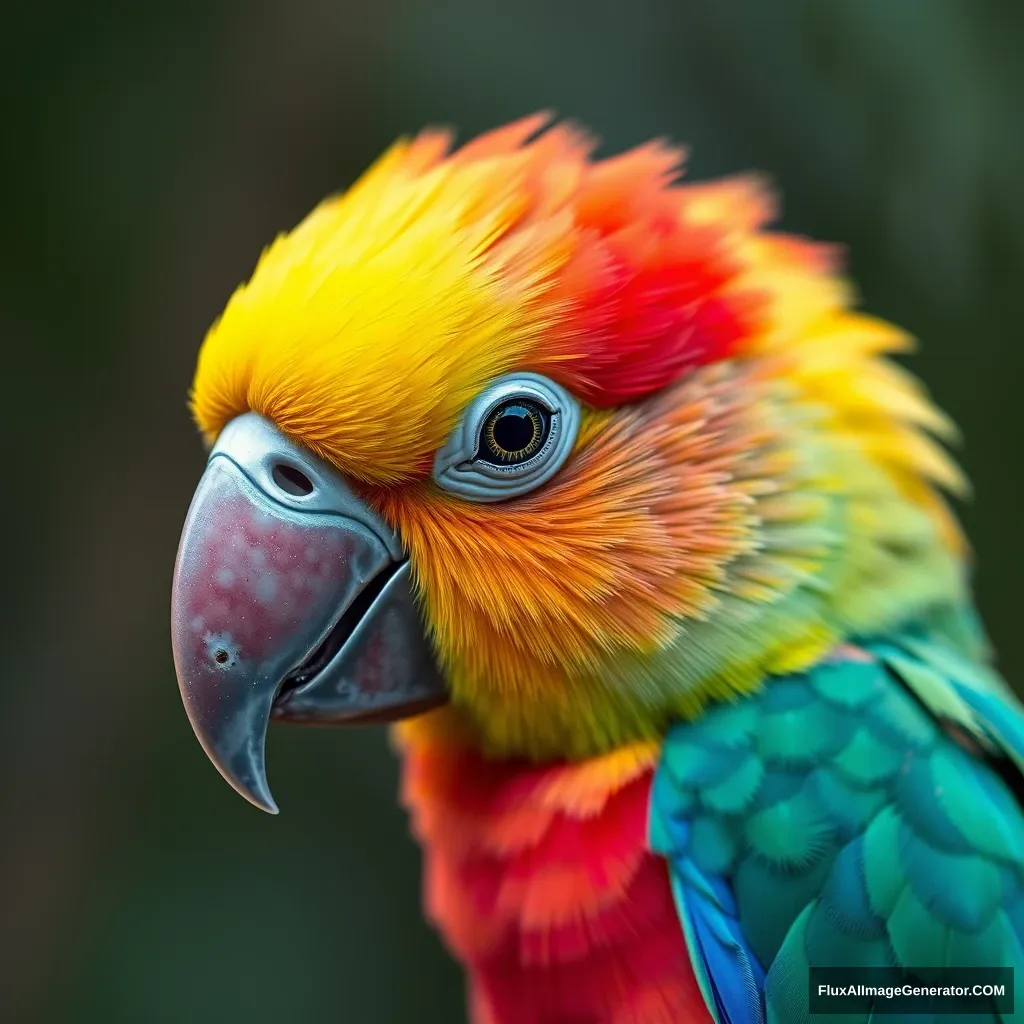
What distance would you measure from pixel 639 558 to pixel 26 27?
2.13m

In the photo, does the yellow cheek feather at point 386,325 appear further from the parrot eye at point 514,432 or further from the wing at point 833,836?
the wing at point 833,836

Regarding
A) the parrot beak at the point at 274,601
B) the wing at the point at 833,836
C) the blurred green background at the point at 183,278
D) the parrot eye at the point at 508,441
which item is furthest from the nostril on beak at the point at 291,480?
the blurred green background at the point at 183,278

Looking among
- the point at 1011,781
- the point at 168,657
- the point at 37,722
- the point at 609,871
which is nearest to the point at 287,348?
the point at 609,871

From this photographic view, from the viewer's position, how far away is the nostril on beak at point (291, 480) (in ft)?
3.79

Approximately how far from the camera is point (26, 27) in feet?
7.84

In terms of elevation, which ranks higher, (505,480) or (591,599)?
(505,480)

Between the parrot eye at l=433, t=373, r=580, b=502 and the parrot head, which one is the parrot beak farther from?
the parrot eye at l=433, t=373, r=580, b=502

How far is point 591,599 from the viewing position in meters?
1.18

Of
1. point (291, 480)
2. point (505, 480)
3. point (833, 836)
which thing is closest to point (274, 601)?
point (291, 480)

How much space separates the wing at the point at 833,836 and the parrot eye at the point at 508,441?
369mm

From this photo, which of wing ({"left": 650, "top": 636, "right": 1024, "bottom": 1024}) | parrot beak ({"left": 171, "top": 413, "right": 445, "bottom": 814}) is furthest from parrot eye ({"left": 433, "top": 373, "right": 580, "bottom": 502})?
wing ({"left": 650, "top": 636, "right": 1024, "bottom": 1024})

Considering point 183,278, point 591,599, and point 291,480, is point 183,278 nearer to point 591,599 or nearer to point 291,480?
point 291,480

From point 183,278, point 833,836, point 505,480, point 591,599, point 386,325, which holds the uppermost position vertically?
point 183,278

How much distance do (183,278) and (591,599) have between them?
70.4 inches
